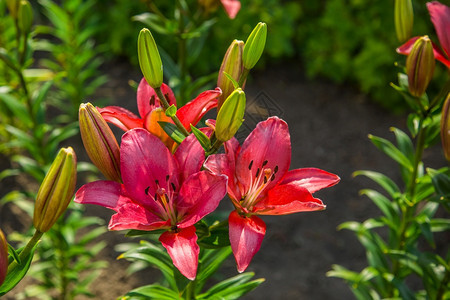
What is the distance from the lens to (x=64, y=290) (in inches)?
79.0

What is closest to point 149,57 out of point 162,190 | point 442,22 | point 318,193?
point 162,190

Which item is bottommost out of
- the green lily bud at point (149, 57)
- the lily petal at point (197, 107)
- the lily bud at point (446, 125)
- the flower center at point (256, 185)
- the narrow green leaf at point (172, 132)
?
the flower center at point (256, 185)

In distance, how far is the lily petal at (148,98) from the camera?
107cm

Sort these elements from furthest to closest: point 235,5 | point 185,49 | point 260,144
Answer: point 185,49
point 235,5
point 260,144

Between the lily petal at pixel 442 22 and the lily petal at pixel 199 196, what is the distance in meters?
0.66

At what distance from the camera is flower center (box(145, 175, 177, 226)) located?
0.97 meters

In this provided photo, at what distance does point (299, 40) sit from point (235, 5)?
80.7 inches

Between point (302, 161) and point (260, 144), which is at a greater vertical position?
point (260, 144)

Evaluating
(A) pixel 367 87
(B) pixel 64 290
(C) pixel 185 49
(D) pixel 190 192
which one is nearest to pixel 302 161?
(A) pixel 367 87

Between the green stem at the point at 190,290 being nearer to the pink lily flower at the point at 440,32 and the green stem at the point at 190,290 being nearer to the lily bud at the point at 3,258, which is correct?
the lily bud at the point at 3,258

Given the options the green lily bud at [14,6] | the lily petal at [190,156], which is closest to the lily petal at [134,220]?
the lily petal at [190,156]

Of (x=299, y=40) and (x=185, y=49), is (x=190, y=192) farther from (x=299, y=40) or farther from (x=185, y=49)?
(x=299, y=40)

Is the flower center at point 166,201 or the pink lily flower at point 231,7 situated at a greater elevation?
the pink lily flower at point 231,7

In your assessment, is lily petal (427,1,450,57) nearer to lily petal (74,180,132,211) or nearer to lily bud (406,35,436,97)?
lily bud (406,35,436,97)
